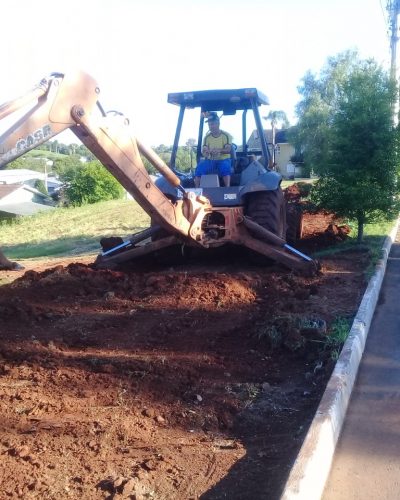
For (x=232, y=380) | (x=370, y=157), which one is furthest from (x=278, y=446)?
(x=370, y=157)

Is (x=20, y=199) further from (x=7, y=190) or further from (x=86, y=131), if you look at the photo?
(x=86, y=131)

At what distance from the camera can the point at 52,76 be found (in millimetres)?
5277

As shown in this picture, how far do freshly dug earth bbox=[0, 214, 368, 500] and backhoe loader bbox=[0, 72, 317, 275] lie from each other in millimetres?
699

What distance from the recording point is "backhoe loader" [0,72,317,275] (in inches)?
202

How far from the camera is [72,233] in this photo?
65.7 ft

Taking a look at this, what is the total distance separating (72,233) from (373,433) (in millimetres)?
16966

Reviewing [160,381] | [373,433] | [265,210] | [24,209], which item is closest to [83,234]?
[265,210]

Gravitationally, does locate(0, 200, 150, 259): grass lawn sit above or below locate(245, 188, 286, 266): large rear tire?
below

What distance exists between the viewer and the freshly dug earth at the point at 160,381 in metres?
3.30

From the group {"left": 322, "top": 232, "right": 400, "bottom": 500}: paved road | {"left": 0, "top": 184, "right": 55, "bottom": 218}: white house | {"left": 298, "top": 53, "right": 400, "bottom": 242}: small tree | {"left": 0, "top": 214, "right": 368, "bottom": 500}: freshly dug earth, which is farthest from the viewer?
{"left": 0, "top": 184, "right": 55, "bottom": 218}: white house

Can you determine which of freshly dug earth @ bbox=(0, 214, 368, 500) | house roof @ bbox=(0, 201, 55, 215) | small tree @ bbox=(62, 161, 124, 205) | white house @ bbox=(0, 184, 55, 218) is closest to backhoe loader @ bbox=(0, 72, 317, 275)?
freshly dug earth @ bbox=(0, 214, 368, 500)

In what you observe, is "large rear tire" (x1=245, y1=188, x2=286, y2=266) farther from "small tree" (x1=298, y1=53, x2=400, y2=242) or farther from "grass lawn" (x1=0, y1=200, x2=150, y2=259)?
"grass lawn" (x1=0, y1=200, x2=150, y2=259)

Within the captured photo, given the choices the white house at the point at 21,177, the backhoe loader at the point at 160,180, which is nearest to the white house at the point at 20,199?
the white house at the point at 21,177

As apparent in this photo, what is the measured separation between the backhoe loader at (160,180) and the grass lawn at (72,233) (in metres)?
6.31
